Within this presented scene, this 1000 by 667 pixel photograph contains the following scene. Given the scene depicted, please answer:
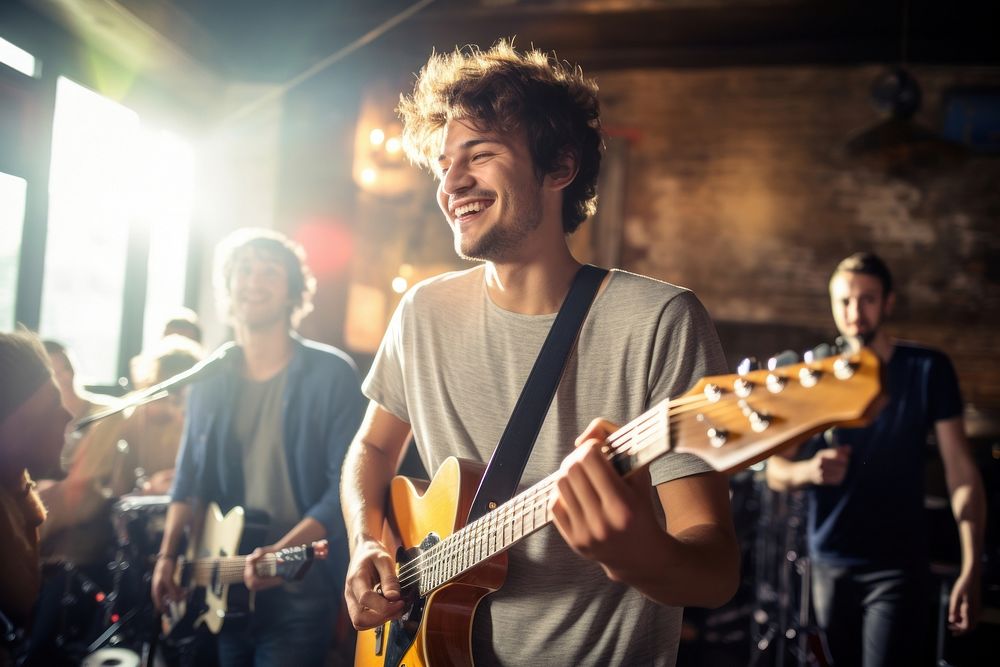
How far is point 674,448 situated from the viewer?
116 centimetres

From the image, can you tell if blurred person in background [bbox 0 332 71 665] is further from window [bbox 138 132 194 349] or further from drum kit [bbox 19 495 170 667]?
window [bbox 138 132 194 349]

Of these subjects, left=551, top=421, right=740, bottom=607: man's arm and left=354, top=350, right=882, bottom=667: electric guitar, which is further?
left=551, top=421, right=740, bottom=607: man's arm

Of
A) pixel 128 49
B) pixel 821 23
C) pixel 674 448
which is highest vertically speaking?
pixel 821 23

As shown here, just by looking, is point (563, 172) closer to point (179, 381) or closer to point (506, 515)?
point (506, 515)

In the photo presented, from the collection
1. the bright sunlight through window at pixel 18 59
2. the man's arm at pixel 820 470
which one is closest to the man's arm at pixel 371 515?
the man's arm at pixel 820 470

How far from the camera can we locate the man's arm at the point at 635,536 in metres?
1.19

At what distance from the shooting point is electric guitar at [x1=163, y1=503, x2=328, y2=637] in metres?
2.73

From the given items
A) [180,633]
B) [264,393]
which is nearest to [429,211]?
[264,393]

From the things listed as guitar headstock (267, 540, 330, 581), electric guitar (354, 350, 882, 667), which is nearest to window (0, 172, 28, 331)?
guitar headstock (267, 540, 330, 581)

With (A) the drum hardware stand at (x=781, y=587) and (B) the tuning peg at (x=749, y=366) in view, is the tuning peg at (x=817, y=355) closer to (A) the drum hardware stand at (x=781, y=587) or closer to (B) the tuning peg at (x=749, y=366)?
(B) the tuning peg at (x=749, y=366)

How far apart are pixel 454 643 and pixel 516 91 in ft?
4.75

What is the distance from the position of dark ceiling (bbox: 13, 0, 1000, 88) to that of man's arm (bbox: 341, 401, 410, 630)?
474cm

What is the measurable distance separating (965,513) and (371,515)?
100 inches

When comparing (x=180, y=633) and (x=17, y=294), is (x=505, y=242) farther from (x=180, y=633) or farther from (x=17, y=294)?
Answer: (x=17, y=294)
